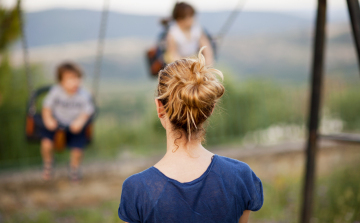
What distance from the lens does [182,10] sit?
3.40m

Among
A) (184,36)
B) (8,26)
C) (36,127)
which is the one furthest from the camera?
(8,26)

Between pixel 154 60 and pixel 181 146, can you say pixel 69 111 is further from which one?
pixel 181 146

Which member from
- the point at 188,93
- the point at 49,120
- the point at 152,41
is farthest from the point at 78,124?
the point at 152,41

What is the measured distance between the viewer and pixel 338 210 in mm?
3484

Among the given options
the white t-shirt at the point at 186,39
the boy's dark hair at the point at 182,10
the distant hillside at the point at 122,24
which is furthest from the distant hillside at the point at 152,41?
the boy's dark hair at the point at 182,10

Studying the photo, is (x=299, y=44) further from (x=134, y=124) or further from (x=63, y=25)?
(x=134, y=124)

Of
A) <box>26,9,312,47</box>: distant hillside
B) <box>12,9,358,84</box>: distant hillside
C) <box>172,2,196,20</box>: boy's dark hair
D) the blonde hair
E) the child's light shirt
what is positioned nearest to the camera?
the blonde hair

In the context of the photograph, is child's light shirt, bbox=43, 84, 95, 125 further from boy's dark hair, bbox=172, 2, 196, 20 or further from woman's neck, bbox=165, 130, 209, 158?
woman's neck, bbox=165, 130, 209, 158

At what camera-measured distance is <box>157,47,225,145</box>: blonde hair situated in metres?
1.06

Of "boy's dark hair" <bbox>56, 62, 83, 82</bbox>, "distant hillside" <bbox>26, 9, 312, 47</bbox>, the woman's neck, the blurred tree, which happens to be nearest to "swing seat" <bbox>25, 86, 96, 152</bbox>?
"boy's dark hair" <bbox>56, 62, 83, 82</bbox>

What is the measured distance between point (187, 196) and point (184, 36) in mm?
2590

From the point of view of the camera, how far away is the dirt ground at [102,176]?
4.31m

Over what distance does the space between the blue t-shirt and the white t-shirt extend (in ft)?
7.91

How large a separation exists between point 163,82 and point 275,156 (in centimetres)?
423
